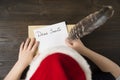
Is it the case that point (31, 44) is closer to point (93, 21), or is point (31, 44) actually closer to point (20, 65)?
point (20, 65)

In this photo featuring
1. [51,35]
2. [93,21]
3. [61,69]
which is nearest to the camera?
[61,69]

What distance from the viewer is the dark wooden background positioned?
3.18 ft

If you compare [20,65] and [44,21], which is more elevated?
[44,21]

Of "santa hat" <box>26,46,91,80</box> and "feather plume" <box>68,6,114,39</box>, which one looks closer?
"santa hat" <box>26,46,91,80</box>

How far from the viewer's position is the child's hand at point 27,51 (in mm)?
906

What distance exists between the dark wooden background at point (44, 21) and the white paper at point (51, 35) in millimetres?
34

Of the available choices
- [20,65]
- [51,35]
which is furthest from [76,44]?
[20,65]

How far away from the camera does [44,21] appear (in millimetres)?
1001

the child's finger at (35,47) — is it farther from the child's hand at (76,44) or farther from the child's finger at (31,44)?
the child's hand at (76,44)

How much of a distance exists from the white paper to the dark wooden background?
3 cm

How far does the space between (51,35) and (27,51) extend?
11 centimetres

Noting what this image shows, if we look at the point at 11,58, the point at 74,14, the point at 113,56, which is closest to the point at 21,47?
the point at 11,58

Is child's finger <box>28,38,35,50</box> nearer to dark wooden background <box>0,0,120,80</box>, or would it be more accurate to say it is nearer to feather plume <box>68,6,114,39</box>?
dark wooden background <box>0,0,120,80</box>

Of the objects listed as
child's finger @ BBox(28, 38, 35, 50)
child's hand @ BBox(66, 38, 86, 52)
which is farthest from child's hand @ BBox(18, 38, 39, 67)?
child's hand @ BBox(66, 38, 86, 52)
